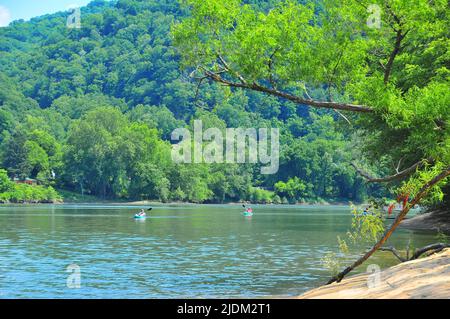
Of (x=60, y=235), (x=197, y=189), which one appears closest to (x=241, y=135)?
(x=197, y=189)

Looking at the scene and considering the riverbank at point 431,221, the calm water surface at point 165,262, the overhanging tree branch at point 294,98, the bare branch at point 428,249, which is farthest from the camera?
the riverbank at point 431,221

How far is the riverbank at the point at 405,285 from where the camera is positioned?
1496 centimetres

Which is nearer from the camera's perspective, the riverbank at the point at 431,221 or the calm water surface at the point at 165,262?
the calm water surface at the point at 165,262

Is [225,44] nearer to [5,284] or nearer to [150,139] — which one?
[5,284]

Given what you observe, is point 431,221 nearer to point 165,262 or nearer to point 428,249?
point 165,262

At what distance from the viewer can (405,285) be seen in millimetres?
16172

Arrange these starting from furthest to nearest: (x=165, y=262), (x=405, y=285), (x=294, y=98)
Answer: (x=165, y=262), (x=294, y=98), (x=405, y=285)

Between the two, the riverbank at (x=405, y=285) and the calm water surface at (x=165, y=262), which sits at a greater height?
the riverbank at (x=405, y=285)

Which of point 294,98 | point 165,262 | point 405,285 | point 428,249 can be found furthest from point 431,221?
point 405,285

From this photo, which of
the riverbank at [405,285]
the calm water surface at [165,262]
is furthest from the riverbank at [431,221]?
the riverbank at [405,285]

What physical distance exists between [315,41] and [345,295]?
878 centimetres

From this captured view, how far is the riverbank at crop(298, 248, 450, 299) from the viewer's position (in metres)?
15.0

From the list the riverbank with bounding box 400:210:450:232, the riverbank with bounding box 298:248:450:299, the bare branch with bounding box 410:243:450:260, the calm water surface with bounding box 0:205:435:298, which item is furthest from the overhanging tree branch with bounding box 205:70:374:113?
the riverbank with bounding box 400:210:450:232

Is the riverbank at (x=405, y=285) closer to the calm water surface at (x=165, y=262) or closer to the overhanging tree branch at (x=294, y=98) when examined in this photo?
the calm water surface at (x=165, y=262)
